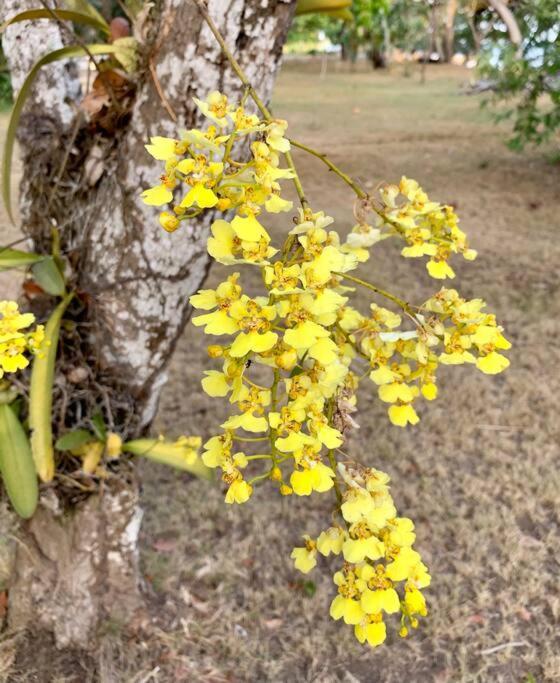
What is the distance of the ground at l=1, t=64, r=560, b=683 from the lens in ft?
4.97

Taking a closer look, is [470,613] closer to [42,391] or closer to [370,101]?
[42,391]

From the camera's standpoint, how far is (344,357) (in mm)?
828

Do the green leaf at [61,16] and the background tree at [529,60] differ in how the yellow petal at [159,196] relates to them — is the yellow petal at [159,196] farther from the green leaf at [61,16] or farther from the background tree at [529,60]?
the background tree at [529,60]

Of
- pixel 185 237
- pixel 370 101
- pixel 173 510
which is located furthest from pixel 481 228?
pixel 370 101

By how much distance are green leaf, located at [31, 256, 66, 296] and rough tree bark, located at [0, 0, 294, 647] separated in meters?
0.07

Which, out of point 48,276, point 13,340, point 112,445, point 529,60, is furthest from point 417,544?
point 529,60

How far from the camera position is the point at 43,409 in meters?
1.34

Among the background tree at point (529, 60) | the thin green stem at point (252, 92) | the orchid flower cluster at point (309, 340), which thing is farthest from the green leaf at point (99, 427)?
the background tree at point (529, 60)

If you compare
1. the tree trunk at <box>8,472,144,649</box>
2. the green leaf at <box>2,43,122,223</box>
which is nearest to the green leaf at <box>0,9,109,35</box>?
the green leaf at <box>2,43,122,223</box>

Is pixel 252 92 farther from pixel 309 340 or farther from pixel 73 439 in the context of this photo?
pixel 73 439

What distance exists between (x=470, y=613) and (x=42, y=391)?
1.15 m

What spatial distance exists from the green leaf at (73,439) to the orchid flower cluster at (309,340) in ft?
2.24

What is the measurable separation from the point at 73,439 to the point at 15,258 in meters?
0.39

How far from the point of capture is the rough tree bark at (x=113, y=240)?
1.17m
